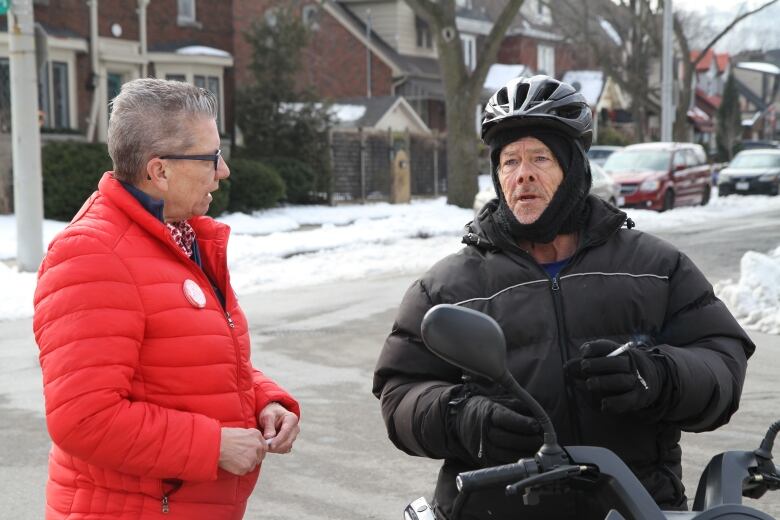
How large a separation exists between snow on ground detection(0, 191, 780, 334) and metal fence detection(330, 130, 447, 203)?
112cm

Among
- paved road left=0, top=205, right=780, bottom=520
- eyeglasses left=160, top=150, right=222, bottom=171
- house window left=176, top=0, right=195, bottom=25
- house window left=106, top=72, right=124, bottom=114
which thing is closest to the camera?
eyeglasses left=160, top=150, right=222, bottom=171

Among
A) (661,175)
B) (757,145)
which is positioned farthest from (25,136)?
(757,145)

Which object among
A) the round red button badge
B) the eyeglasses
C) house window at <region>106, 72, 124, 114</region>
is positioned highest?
house window at <region>106, 72, 124, 114</region>

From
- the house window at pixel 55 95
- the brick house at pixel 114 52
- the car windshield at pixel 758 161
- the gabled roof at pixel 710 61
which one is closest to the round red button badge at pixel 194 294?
the brick house at pixel 114 52

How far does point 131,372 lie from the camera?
2660 millimetres

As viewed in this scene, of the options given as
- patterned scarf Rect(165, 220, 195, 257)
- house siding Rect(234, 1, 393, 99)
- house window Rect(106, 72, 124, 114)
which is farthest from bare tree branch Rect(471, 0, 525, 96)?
patterned scarf Rect(165, 220, 195, 257)

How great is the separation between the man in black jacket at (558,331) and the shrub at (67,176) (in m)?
19.2

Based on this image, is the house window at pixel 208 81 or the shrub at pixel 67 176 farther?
the house window at pixel 208 81

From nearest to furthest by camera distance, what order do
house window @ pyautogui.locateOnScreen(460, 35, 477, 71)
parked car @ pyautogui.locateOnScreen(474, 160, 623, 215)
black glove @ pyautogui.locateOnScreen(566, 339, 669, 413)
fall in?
black glove @ pyautogui.locateOnScreen(566, 339, 669, 413) → parked car @ pyautogui.locateOnScreen(474, 160, 623, 215) → house window @ pyautogui.locateOnScreen(460, 35, 477, 71)

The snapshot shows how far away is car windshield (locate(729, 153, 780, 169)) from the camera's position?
118ft

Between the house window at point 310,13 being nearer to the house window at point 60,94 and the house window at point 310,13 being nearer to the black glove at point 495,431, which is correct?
the house window at point 60,94

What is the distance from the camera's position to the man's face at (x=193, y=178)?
2.89 meters

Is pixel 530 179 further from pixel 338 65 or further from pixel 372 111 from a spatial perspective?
pixel 338 65

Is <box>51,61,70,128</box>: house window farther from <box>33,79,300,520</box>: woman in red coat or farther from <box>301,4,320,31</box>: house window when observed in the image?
<box>33,79,300,520</box>: woman in red coat
